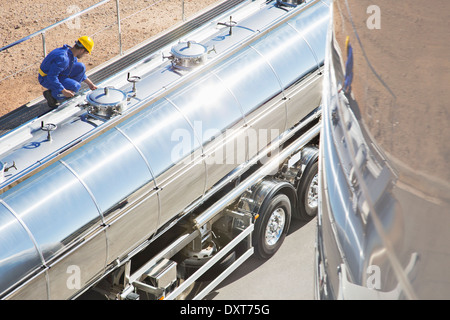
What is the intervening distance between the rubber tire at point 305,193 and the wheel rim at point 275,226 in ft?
1.49

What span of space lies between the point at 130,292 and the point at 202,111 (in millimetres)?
2168

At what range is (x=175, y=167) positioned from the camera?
23.2ft

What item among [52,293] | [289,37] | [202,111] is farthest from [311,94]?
[52,293]

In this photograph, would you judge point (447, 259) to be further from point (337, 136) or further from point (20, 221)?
point (20, 221)

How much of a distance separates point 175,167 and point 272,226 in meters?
2.47

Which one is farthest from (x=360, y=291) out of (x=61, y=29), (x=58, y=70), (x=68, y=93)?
(x=61, y=29)

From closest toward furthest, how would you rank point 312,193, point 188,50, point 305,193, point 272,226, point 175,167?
point 175,167 → point 188,50 → point 272,226 → point 305,193 → point 312,193

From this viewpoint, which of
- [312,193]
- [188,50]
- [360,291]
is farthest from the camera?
[312,193]

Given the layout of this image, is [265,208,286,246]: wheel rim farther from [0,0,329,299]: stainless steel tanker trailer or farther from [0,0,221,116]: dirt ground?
[0,0,221,116]: dirt ground

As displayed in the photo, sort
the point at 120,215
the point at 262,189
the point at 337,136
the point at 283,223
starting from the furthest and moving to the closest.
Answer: the point at 283,223 → the point at 262,189 → the point at 120,215 → the point at 337,136

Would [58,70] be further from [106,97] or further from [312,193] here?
[312,193]

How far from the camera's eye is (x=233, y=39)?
28.9 ft

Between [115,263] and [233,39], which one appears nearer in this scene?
[115,263]

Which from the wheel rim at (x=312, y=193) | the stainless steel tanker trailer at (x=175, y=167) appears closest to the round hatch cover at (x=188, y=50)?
the stainless steel tanker trailer at (x=175, y=167)
